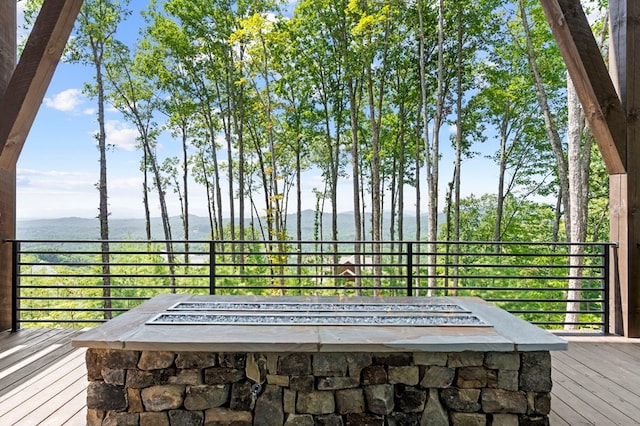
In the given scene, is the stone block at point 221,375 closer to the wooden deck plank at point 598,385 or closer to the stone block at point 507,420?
the stone block at point 507,420

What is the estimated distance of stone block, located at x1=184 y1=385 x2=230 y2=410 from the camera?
1777 mm

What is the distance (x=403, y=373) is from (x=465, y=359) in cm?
27

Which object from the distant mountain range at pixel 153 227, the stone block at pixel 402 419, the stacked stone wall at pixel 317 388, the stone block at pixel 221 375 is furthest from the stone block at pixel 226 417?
the distant mountain range at pixel 153 227

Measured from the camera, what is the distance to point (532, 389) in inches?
70.5

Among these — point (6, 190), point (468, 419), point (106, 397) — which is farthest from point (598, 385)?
point (6, 190)

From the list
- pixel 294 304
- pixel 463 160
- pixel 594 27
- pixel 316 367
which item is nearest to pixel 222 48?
pixel 463 160

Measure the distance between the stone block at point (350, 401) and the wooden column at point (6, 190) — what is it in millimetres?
3288

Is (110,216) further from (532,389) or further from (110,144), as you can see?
(532,389)

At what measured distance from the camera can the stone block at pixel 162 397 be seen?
177 cm

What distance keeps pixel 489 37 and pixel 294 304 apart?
855 centimetres

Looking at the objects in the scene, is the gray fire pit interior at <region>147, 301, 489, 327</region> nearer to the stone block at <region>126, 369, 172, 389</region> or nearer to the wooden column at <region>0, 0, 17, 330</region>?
the stone block at <region>126, 369, 172, 389</region>

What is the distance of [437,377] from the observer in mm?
1785

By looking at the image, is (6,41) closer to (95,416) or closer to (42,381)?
(42,381)

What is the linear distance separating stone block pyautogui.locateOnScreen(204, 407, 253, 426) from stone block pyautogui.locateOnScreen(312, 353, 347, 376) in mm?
359
